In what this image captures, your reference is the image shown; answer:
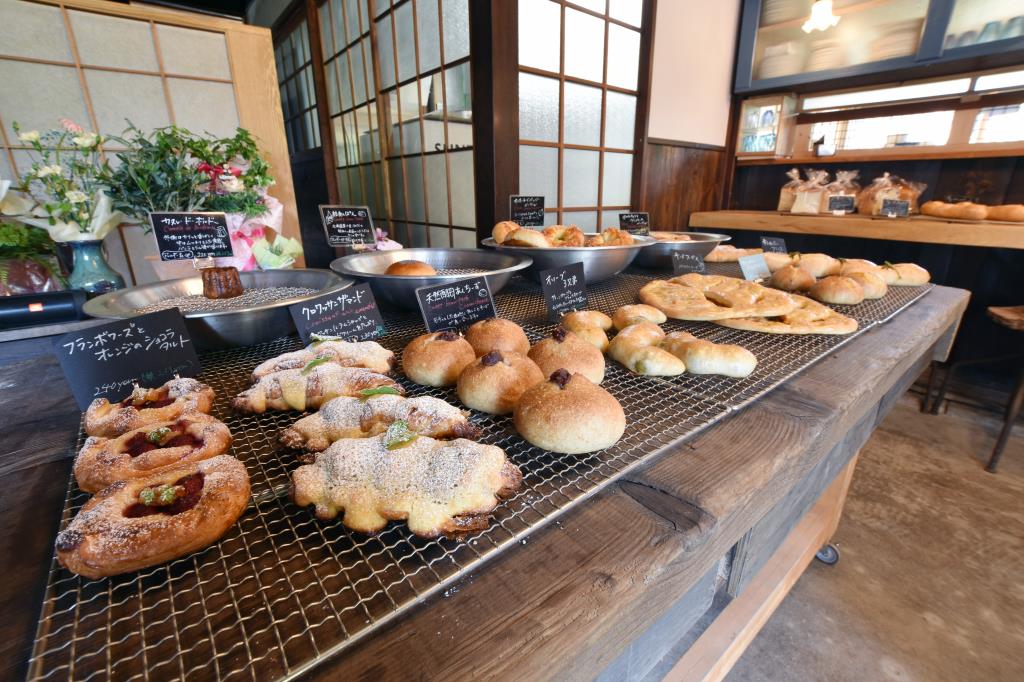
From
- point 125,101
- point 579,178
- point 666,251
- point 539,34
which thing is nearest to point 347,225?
point 666,251

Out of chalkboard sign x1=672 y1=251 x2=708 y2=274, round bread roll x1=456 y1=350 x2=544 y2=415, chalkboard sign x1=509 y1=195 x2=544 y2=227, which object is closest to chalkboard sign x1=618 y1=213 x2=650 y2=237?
chalkboard sign x1=672 y1=251 x2=708 y2=274

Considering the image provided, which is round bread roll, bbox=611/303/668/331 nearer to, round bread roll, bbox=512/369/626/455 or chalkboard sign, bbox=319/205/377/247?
round bread roll, bbox=512/369/626/455

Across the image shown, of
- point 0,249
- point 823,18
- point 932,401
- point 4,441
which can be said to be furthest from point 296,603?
point 823,18

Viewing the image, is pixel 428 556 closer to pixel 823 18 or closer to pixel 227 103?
pixel 227 103

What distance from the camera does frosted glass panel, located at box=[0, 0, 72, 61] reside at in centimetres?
245

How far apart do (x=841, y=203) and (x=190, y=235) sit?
4772 millimetres

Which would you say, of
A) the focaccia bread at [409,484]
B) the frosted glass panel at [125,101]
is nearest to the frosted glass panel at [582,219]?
the frosted glass panel at [125,101]

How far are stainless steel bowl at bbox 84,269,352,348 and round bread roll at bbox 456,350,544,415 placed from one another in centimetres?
51

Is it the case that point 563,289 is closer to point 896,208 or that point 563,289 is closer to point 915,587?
point 915,587

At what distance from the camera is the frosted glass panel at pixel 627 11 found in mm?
3732

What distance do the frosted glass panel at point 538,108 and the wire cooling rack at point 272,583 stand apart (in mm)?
3174

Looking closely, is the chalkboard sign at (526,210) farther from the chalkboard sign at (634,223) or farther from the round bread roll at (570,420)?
the round bread roll at (570,420)

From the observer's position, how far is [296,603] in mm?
487

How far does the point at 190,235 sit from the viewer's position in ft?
4.27
